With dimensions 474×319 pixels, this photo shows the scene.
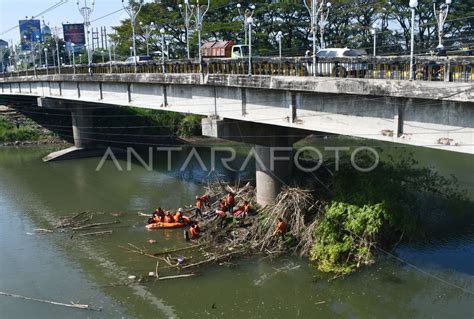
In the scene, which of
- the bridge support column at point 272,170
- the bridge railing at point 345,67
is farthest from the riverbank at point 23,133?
the bridge support column at point 272,170

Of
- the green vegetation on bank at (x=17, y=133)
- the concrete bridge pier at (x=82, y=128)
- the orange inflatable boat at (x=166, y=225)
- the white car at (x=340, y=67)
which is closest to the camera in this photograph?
the white car at (x=340, y=67)

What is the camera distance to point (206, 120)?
21.7m

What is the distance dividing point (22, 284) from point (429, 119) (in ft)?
44.7

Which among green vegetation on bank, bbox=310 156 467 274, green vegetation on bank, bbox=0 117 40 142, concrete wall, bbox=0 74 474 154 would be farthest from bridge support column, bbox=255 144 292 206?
green vegetation on bank, bbox=0 117 40 142

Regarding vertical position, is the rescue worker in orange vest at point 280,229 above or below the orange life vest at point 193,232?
above

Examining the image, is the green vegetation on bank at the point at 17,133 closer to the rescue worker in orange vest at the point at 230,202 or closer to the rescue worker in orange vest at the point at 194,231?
the rescue worker in orange vest at the point at 230,202

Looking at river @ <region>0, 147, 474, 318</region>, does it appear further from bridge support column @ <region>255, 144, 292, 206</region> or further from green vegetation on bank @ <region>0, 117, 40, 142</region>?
green vegetation on bank @ <region>0, 117, 40, 142</region>

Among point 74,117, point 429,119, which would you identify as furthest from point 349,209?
point 74,117

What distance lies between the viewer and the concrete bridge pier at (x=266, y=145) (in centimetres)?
2098

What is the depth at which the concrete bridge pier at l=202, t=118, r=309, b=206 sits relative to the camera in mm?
20984

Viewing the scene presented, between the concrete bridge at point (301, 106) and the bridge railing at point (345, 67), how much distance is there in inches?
21.7

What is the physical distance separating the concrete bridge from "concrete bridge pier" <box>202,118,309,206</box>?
0.14ft

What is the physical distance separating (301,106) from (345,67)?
2231 millimetres

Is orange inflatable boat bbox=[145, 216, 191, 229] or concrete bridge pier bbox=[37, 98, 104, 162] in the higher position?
concrete bridge pier bbox=[37, 98, 104, 162]
